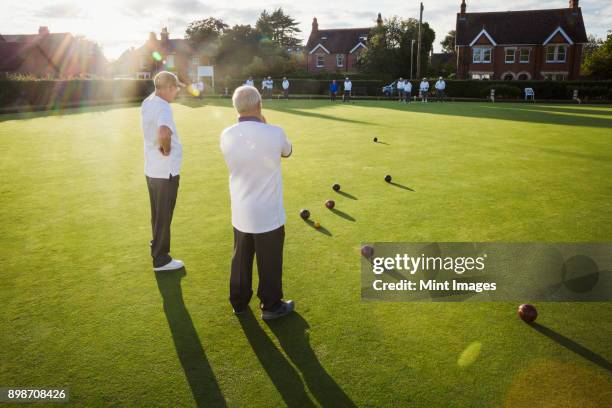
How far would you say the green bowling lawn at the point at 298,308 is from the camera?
3.36 metres

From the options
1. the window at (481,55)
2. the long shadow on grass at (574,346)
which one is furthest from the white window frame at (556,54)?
the long shadow on grass at (574,346)

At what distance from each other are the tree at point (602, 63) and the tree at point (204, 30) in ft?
182

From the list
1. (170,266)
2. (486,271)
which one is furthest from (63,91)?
(486,271)

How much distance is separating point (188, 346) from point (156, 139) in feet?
7.75

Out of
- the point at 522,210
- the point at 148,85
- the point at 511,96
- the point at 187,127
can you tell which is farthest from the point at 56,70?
the point at 522,210

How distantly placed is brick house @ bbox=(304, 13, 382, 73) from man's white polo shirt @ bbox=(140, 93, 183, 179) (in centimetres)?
6830

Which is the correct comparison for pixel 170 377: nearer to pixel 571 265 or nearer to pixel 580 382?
pixel 580 382

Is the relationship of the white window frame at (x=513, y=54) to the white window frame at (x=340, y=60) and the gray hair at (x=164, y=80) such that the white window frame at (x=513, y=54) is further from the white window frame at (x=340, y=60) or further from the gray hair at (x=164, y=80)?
the gray hair at (x=164, y=80)

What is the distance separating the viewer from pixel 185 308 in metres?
4.47

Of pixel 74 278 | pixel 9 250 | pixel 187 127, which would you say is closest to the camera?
pixel 74 278

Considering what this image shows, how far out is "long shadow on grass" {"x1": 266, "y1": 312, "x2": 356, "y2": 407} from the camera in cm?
322

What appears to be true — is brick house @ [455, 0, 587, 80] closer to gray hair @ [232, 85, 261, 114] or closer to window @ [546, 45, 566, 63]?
window @ [546, 45, 566, 63]

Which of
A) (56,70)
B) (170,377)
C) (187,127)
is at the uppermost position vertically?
(56,70)

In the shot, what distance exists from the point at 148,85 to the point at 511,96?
34.5m
